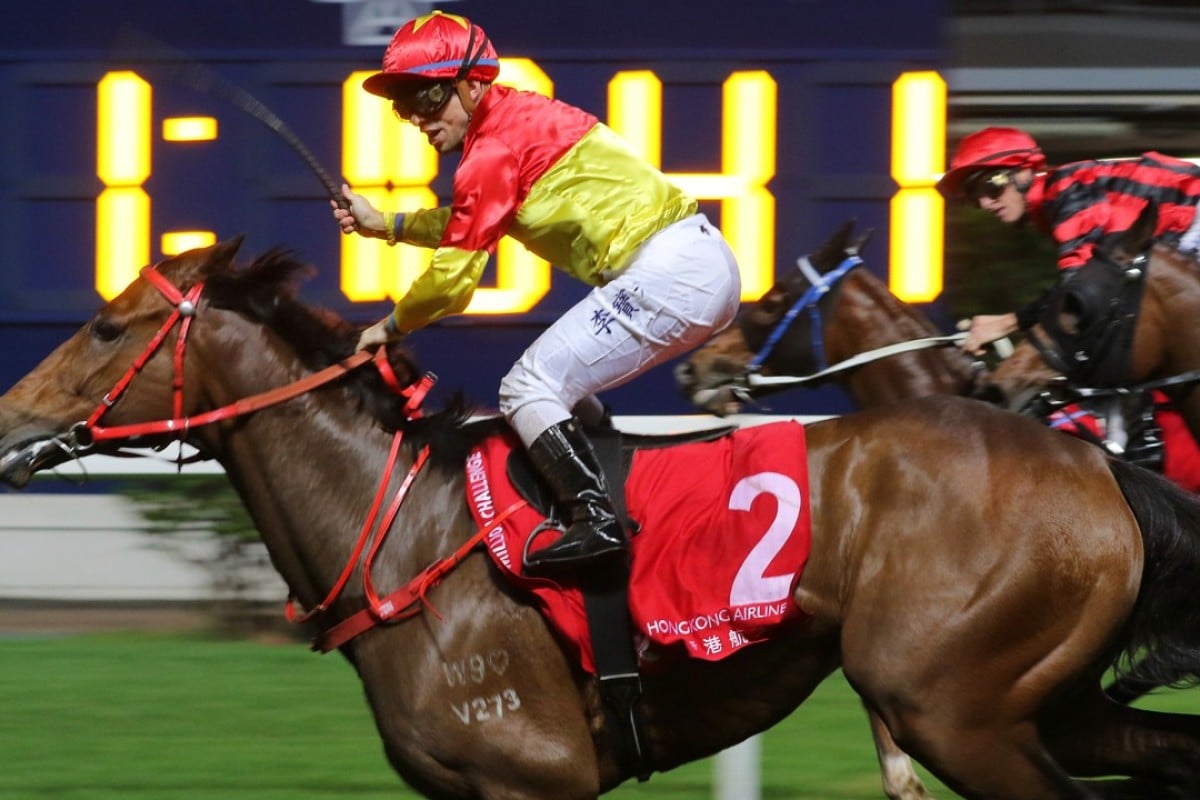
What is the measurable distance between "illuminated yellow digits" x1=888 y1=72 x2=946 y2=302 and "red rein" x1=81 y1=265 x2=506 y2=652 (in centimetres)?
349

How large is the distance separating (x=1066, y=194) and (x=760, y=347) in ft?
3.67

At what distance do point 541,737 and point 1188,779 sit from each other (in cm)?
138

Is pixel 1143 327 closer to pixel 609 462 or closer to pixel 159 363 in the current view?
pixel 609 462

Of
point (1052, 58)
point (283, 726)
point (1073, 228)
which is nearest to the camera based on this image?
point (1073, 228)

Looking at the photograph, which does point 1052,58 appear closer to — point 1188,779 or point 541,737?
point 1188,779

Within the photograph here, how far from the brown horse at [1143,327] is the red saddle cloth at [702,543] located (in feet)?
4.05

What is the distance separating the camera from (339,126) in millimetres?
7035

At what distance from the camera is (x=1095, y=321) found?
177 inches

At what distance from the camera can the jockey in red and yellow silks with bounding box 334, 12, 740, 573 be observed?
3521 millimetres

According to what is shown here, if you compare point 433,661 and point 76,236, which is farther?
point 76,236

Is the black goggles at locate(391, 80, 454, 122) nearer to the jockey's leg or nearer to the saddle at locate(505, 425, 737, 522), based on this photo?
the jockey's leg

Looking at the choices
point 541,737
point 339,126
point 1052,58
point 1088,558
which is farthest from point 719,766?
point 1052,58

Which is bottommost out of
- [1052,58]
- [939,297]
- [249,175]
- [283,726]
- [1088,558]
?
[283,726]

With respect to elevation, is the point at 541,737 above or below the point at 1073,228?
below
